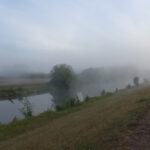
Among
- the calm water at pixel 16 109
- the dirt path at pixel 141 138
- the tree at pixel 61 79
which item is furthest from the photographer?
the tree at pixel 61 79

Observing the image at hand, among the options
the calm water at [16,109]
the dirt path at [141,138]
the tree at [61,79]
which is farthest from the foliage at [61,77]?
the dirt path at [141,138]

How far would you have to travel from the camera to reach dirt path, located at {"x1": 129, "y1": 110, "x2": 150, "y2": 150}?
11.2 feet

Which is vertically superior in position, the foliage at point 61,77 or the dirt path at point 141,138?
the foliage at point 61,77

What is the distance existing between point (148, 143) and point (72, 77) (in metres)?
45.6

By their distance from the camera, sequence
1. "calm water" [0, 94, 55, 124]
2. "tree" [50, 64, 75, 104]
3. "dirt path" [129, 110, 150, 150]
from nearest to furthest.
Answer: "dirt path" [129, 110, 150, 150] < "calm water" [0, 94, 55, 124] < "tree" [50, 64, 75, 104]

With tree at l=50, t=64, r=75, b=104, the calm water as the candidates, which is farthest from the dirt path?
tree at l=50, t=64, r=75, b=104

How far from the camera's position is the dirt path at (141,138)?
11.2 ft

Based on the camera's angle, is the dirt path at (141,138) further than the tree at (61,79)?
No

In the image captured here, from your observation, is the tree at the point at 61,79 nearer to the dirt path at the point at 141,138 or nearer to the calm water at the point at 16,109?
the calm water at the point at 16,109

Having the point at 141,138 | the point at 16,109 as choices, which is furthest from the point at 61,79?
the point at 141,138

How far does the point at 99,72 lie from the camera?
226 ft

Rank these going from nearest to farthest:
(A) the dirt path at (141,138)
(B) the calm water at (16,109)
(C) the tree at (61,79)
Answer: (A) the dirt path at (141,138)
(B) the calm water at (16,109)
(C) the tree at (61,79)

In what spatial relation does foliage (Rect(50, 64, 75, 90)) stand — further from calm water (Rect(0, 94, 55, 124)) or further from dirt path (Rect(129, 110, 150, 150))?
dirt path (Rect(129, 110, 150, 150))

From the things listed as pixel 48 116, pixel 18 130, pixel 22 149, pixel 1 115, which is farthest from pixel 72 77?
pixel 22 149
